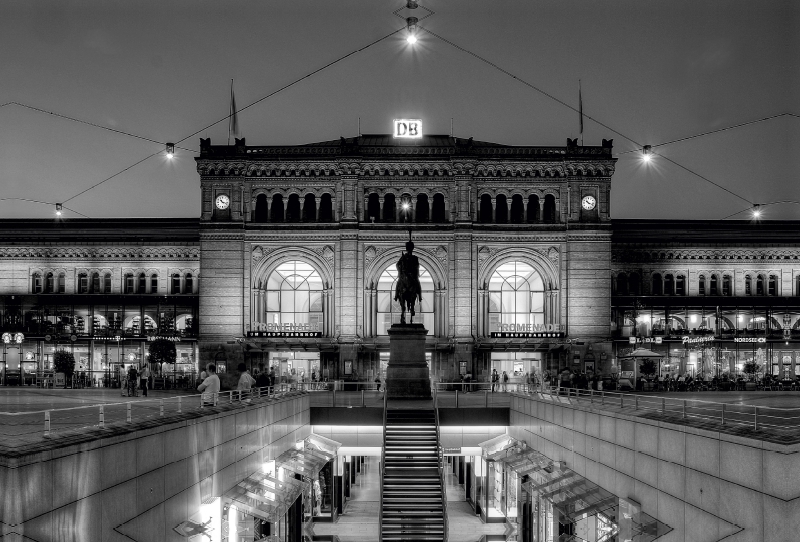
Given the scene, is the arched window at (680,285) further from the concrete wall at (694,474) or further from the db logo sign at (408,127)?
the concrete wall at (694,474)

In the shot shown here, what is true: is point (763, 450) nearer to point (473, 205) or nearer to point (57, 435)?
point (57, 435)

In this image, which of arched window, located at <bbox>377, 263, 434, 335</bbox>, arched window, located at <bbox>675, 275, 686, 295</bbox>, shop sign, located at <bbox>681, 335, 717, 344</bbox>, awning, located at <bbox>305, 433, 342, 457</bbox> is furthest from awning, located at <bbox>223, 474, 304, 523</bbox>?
arched window, located at <bbox>675, 275, 686, 295</bbox>

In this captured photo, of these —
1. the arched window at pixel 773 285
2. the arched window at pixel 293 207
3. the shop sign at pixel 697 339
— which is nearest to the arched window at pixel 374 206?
the arched window at pixel 293 207

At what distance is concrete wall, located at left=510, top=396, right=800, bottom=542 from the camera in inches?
557

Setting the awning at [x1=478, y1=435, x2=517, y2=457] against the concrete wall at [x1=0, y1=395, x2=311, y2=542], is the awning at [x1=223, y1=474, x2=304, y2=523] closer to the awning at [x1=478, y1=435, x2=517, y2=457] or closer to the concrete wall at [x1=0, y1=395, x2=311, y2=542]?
the concrete wall at [x1=0, y1=395, x2=311, y2=542]

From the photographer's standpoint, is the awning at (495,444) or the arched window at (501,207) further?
the arched window at (501,207)

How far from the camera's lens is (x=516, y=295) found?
2319 inches

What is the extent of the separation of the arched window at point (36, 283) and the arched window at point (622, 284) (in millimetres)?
42091

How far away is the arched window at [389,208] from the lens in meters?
58.9

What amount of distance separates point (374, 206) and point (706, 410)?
39856 mm

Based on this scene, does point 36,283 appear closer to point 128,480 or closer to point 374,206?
point 374,206

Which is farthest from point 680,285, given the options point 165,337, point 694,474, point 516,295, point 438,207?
point 694,474

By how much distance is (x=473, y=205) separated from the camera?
58.3 m

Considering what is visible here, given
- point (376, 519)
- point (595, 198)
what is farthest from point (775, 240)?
point (376, 519)
